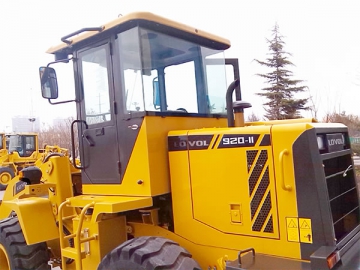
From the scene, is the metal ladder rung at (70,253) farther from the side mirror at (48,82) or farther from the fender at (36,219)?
the side mirror at (48,82)

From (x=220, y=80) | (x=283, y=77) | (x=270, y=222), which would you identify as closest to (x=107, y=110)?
(x=220, y=80)

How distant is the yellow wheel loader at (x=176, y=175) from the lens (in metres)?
2.93

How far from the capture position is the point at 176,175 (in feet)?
11.9

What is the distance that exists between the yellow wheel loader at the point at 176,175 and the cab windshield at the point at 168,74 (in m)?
0.01

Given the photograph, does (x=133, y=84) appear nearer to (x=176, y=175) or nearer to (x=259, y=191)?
(x=176, y=175)

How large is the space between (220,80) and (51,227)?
8.89ft

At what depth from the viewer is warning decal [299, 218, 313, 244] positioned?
2.84 m

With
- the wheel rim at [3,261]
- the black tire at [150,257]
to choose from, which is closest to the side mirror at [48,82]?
the black tire at [150,257]

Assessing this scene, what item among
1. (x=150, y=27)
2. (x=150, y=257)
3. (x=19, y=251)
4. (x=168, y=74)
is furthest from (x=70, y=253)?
(x=150, y=27)

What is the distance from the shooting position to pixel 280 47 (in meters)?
20.1

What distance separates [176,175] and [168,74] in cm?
→ 115

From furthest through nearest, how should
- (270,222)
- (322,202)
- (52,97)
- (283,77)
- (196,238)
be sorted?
(283,77), (52,97), (196,238), (270,222), (322,202)

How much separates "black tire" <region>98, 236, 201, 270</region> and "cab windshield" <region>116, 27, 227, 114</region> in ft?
4.15

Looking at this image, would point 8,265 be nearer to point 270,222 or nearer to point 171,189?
point 171,189
